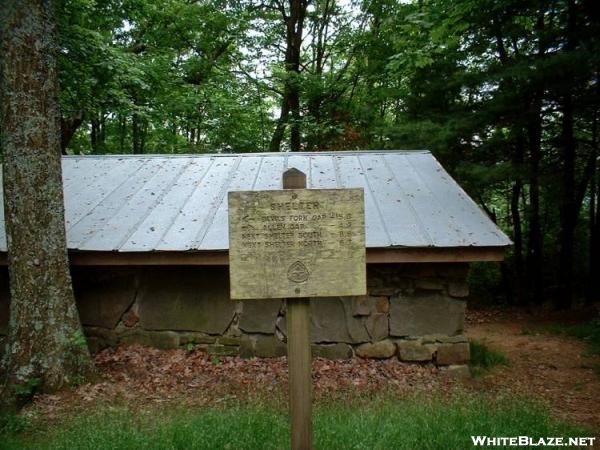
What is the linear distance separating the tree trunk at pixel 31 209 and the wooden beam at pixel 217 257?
671mm

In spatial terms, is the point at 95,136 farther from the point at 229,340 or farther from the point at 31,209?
the point at 229,340

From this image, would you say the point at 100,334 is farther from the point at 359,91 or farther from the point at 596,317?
the point at 359,91

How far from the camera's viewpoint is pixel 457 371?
232 inches

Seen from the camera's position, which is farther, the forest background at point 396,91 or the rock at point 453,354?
the forest background at point 396,91

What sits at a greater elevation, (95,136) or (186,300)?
(95,136)

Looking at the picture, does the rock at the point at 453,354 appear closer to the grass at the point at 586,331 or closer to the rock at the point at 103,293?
the grass at the point at 586,331

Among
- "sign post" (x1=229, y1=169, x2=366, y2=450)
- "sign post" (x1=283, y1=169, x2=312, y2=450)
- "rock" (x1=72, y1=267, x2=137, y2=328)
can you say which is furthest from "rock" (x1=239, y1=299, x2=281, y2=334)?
"sign post" (x1=229, y1=169, x2=366, y2=450)

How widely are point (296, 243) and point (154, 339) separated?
4024mm

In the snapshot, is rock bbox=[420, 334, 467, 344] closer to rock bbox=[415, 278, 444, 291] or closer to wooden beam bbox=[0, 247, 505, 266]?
rock bbox=[415, 278, 444, 291]

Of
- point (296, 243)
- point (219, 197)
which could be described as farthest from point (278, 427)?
point (219, 197)

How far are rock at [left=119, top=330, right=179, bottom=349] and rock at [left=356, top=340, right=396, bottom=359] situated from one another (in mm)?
2454

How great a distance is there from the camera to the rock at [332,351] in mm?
6004

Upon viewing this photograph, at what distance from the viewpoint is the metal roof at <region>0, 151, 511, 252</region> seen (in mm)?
5742

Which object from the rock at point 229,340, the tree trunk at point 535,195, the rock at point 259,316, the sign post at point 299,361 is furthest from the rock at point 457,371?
the tree trunk at point 535,195
